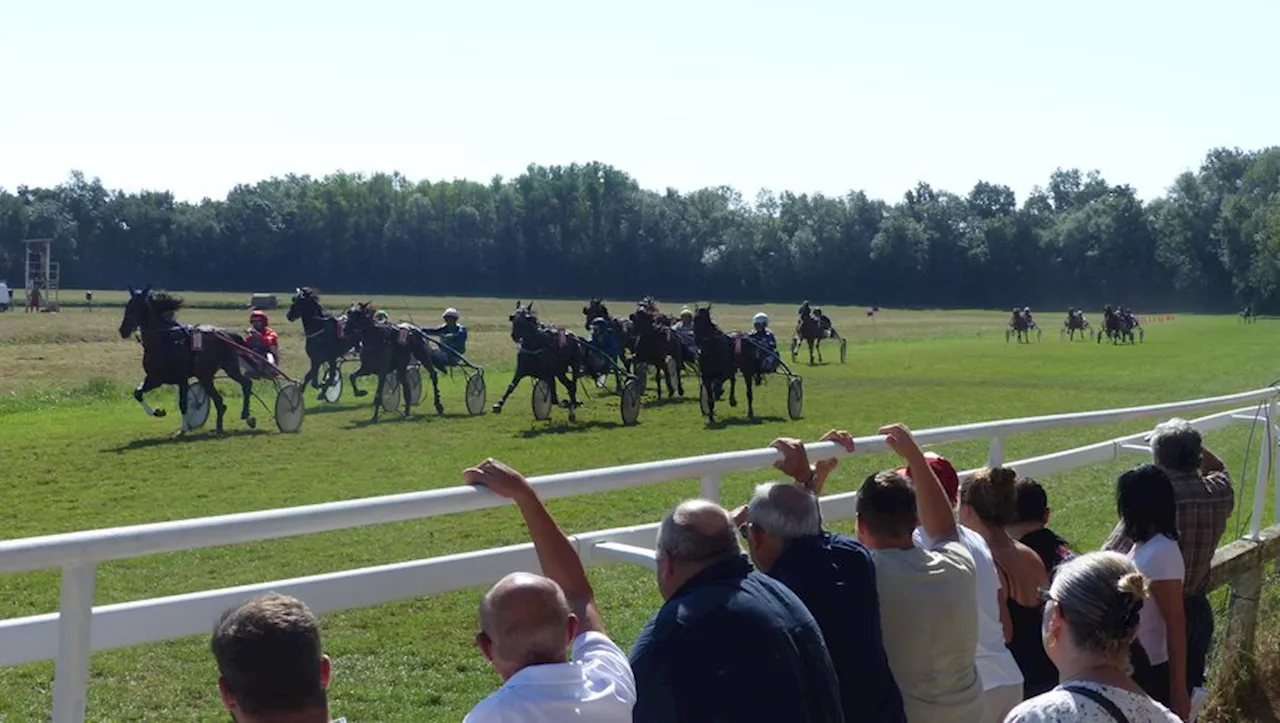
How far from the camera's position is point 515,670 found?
93.6 inches

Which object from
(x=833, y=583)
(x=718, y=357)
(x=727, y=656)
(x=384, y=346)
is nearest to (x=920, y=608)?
(x=833, y=583)

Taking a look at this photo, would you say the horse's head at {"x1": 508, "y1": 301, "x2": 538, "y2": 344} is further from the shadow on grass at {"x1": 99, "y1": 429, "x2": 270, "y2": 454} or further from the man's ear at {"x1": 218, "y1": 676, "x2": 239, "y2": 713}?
the man's ear at {"x1": 218, "y1": 676, "x2": 239, "y2": 713}

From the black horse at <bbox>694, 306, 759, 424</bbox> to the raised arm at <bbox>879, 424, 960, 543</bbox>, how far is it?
54.9ft

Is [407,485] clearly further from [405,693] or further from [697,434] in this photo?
[405,693]

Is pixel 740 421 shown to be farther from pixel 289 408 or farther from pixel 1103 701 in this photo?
pixel 1103 701

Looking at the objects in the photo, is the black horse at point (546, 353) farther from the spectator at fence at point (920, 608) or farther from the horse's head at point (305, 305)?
the spectator at fence at point (920, 608)

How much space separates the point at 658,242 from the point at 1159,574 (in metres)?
107

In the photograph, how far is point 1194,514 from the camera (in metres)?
4.71

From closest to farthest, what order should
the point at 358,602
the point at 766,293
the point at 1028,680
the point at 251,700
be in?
the point at 251,700 < the point at 358,602 < the point at 1028,680 < the point at 766,293

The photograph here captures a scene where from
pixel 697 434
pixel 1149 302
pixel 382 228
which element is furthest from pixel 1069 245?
pixel 697 434

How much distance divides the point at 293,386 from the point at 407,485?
17.7 feet

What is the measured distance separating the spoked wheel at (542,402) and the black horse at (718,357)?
244 centimetres

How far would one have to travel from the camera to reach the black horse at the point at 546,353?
787 inches

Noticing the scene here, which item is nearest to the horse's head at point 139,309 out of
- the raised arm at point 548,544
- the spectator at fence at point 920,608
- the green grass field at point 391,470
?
the green grass field at point 391,470
